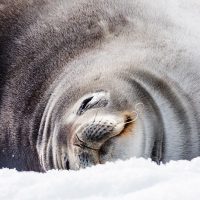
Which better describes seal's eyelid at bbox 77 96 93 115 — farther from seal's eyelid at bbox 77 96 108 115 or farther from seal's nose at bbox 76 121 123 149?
seal's nose at bbox 76 121 123 149

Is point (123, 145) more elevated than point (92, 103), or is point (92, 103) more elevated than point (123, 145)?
point (92, 103)

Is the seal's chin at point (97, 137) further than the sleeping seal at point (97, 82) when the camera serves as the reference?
No

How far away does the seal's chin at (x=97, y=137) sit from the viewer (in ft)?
11.3

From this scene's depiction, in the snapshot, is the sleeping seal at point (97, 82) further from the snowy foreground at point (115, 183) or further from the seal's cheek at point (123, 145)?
the snowy foreground at point (115, 183)

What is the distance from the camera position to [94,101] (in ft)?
12.2

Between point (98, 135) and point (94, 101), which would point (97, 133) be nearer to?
point (98, 135)

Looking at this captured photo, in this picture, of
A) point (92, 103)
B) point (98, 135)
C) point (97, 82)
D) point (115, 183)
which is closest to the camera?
point (115, 183)

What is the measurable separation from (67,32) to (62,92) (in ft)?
1.57

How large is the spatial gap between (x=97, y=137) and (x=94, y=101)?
34 cm

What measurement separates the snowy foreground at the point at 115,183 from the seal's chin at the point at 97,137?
0.90ft

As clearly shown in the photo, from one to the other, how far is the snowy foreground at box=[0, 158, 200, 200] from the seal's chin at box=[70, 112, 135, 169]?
273 mm

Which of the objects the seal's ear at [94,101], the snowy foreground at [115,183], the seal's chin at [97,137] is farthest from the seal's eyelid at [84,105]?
the snowy foreground at [115,183]

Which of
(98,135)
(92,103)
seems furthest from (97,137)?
(92,103)

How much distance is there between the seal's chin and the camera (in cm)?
344
